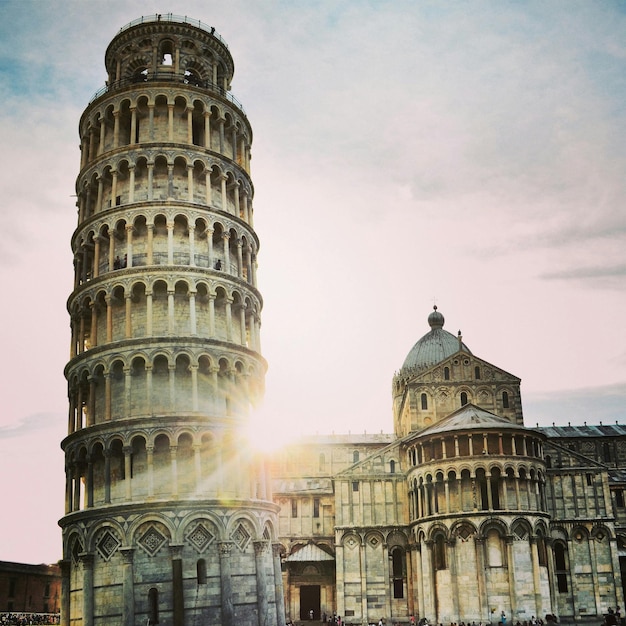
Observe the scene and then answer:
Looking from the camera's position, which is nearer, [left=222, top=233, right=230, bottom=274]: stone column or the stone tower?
the stone tower

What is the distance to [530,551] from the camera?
55.9m

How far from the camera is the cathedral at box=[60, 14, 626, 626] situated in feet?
Answer: 124

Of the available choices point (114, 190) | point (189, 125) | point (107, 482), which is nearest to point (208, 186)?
point (189, 125)

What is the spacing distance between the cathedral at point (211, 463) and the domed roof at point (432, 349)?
13.1 metres

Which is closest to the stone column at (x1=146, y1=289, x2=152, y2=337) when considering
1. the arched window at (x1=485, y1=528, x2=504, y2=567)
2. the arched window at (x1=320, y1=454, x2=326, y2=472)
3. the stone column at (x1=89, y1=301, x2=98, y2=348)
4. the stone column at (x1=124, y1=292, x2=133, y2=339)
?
the stone column at (x1=124, y1=292, x2=133, y2=339)

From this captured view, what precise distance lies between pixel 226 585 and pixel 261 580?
7.33ft

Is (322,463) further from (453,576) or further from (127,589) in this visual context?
(127,589)

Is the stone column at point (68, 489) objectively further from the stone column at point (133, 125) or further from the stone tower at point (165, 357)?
the stone column at point (133, 125)

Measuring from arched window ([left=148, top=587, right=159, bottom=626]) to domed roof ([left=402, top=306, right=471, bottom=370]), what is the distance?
153ft

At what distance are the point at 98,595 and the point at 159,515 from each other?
15.0 ft

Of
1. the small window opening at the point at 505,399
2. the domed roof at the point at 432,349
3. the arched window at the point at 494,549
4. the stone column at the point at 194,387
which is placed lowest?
the arched window at the point at 494,549

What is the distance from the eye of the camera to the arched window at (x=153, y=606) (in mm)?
36156

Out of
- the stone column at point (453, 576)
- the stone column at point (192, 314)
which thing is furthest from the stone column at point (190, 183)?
the stone column at point (453, 576)

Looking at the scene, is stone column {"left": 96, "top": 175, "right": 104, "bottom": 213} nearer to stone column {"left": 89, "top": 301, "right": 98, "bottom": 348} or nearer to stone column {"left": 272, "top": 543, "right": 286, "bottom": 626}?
stone column {"left": 89, "top": 301, "right": 98, "bottom": 348}
